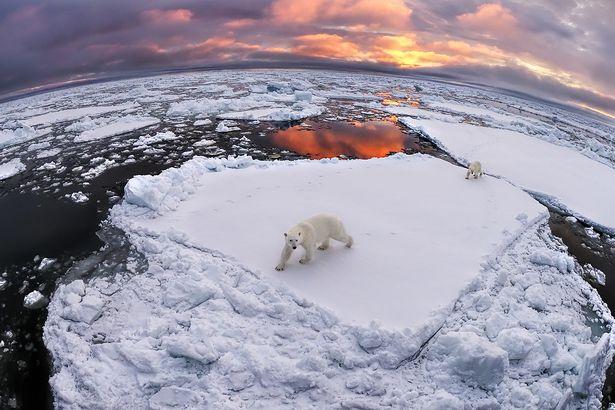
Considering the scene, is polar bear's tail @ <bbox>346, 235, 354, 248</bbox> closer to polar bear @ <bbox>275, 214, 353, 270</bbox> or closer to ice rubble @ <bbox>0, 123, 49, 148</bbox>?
polar bear @ <bbox>275, 214, 353, 270</bbox>

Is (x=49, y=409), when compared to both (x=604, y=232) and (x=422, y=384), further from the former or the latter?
(x=604, y=232)

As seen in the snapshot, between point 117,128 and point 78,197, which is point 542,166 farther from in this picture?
point 117,128

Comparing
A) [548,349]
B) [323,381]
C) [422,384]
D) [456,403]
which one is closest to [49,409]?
[323,381]

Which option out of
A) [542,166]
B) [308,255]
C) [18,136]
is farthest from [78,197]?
[542,166]

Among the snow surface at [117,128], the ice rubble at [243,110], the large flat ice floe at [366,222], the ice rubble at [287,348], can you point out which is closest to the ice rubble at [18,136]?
the snow surface at [117,128]

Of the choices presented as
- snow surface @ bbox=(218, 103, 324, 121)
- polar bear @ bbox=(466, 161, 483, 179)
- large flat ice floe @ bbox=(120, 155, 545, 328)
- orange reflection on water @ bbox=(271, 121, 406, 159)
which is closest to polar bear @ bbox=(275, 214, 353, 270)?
large flat ice floe @ bbox=(120, 155, 545, 328)

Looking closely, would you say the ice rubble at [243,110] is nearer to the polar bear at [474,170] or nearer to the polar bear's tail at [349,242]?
the polar bear at [474,170]
